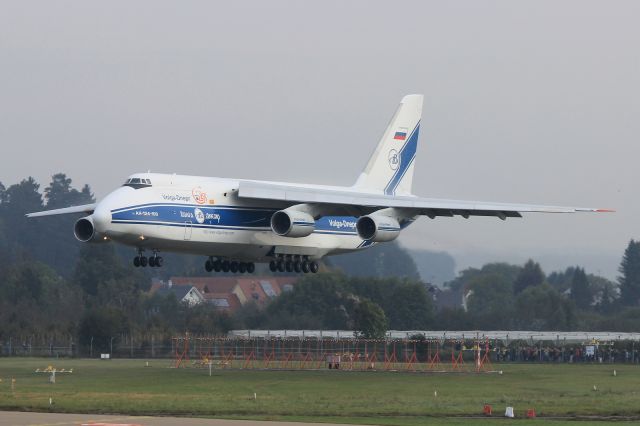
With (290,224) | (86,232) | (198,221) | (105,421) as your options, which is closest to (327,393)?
(290,224)

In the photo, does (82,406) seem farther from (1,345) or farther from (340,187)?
(1,345)

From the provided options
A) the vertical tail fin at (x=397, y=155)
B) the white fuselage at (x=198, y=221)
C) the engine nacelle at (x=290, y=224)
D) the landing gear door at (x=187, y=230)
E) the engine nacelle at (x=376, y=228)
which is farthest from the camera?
the vertical tail fin at (x=397, y=155)

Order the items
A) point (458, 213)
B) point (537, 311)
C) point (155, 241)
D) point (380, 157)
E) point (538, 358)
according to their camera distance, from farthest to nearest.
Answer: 1. point (537, 311)
2. point (538, 358)
3. point (380, 157)
4. point (458, 213)
5. point (155, 241)

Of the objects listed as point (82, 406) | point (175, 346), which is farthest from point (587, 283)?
point (82, 406)

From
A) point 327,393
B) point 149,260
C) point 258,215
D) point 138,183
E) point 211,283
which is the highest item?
point 211,283

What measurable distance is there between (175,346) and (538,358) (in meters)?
16.3

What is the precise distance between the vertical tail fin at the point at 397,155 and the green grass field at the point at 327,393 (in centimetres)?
779

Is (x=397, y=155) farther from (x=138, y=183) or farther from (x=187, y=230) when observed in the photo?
(x=138, y=183)

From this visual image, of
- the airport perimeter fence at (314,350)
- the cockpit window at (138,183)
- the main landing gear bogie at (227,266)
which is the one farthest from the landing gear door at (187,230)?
the airport perimeter fence at (314,350)

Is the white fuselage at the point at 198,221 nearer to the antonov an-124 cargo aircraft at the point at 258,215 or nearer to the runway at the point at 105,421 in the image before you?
the antonov an-124 cargo aircraft at the point at 258,215

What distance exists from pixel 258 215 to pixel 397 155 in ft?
30.7

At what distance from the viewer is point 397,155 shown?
182 ft

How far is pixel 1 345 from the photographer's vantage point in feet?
209

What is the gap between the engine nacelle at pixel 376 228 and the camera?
159 feet
